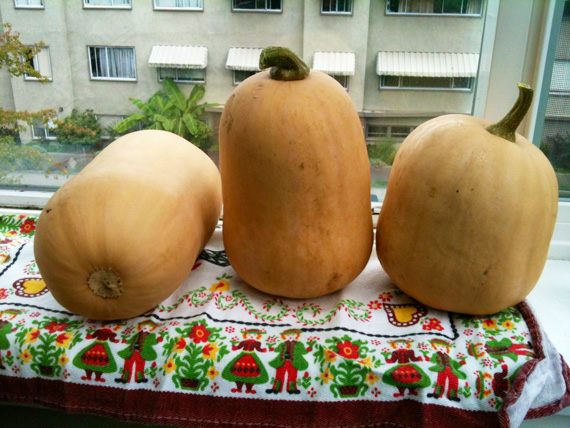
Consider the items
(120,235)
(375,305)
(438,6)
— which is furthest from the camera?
(438,6)

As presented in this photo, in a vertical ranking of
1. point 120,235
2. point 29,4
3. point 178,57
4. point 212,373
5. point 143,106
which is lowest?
point 212,373

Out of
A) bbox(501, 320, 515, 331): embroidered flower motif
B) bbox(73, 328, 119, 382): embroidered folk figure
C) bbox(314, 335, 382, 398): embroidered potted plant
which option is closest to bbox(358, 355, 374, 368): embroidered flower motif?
bbox(314, 335, 382, 398): embroidered potted plant

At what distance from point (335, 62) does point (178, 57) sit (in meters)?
0.32

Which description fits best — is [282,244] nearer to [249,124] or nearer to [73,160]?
[249,124]

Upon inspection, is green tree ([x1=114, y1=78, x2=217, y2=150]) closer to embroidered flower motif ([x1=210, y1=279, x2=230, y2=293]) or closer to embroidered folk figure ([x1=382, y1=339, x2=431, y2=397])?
embroidered flower motif ([x1=210, y1=279, x2=230, y2=293])

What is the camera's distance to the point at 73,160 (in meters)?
1.19

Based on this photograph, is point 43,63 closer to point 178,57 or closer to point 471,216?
point 178,57

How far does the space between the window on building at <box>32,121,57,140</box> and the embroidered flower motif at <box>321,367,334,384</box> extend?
0.85 meters

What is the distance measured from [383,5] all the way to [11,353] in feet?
2.88

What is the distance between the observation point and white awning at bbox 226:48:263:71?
104 centimetres

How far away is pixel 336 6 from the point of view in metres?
0.99

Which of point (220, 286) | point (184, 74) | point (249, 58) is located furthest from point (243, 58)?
point (220, 286)

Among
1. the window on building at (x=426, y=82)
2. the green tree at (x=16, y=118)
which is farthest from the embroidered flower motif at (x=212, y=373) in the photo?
the green tree at (x=16, y=118)

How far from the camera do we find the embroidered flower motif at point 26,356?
2.41 feet
